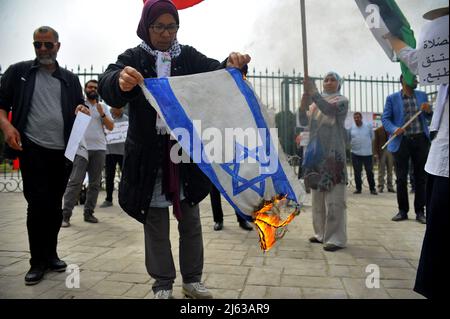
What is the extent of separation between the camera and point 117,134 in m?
7.36

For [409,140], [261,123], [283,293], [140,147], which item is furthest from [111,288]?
[409,140]

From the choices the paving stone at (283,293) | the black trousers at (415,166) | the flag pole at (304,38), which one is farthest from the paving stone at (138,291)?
the black trousers at (415,166)

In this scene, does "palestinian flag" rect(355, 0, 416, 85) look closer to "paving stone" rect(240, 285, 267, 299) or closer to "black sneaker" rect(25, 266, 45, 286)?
"paving stone" rect(240, 285, 267, 299)

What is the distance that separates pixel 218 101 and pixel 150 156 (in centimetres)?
57

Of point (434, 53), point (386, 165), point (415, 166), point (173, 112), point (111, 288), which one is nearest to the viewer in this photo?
point (434, 53)

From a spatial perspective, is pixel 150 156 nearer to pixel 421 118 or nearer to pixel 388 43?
pixel 388 43

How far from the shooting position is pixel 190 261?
272 cm

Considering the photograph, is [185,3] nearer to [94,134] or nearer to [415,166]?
[94,134]

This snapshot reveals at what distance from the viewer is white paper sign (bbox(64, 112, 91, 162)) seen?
10.7ft

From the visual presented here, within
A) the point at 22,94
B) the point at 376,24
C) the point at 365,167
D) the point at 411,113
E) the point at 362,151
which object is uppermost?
the point at 376,24

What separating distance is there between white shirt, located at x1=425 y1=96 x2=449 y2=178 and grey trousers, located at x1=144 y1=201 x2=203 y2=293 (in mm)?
1554

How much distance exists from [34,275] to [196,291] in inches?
56.9

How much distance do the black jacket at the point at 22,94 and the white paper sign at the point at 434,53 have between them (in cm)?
291
